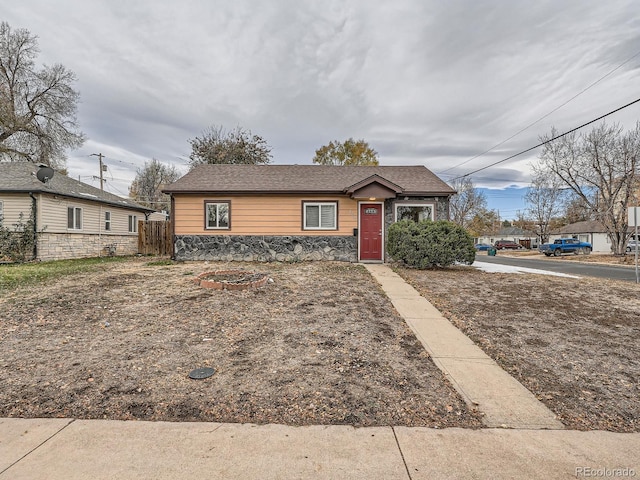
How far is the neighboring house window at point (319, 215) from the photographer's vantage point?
12477 mm

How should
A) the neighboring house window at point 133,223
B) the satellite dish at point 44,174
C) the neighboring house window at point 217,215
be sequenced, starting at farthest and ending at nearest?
the neighboring house window at point 133,223 < the satellite dish at point 44,174 < the neighboring house window at point 217,215

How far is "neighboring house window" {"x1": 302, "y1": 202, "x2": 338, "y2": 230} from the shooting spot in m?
12.5

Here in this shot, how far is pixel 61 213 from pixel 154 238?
414 cm

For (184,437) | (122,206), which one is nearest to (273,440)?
(184,437)

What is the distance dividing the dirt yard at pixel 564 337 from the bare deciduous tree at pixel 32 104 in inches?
1102

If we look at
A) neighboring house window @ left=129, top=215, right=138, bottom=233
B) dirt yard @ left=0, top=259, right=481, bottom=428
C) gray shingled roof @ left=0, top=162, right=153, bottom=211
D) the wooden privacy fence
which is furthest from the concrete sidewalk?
neighboring house window @ left=129, top=215, right=138, bottom=233

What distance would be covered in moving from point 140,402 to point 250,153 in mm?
25840

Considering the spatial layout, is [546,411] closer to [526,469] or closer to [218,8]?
[526,469]

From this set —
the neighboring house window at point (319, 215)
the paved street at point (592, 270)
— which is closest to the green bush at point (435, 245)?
the neighboring house window at point (319, 215)

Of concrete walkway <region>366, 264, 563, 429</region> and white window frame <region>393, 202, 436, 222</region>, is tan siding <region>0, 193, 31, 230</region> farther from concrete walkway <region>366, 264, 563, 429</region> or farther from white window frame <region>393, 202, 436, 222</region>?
concrete walkway <region>366, 264, 563, 429</region>

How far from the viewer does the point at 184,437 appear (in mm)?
2168

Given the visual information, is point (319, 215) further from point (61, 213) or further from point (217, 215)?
point (61, 213)

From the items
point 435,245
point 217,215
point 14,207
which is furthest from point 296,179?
point 14,207

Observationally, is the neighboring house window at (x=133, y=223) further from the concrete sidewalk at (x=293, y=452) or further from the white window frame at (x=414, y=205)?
the concrete sidewalk at (x=293, y=452)
